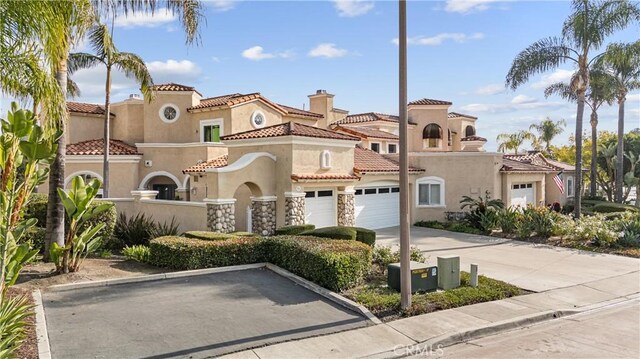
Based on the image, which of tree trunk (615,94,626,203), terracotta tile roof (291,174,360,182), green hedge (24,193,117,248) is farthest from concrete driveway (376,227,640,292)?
tree trunk (615,94,626,203)

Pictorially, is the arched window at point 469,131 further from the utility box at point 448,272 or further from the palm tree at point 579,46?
the utility box at point 448,272

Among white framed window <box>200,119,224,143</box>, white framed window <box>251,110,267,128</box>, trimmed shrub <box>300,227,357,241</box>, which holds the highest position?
white framed window <box>251,110,267,128</box>

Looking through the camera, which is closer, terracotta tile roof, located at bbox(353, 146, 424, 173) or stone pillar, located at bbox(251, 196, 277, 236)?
stone pillar, located at bbox(251, 196, 277, 236)

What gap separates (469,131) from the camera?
42688mm

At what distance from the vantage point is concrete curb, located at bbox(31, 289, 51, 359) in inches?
278

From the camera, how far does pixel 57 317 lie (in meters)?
8.75

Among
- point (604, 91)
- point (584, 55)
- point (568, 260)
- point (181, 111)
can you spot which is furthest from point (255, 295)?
point (604, 91)

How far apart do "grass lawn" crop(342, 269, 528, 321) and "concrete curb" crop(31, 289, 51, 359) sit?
593cm

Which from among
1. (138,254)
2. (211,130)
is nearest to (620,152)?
(211,130)

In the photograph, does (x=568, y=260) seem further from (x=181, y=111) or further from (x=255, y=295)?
(x=181, y=111)

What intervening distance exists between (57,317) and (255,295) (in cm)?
404

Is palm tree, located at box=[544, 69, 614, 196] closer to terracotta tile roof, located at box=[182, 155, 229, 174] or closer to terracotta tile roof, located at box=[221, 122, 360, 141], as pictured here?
terracotta tile roof, located at box=[221, 122, 360, 141]

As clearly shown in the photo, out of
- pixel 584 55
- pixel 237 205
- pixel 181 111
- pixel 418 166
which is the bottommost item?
pixel 237 205

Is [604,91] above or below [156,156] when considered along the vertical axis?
above
